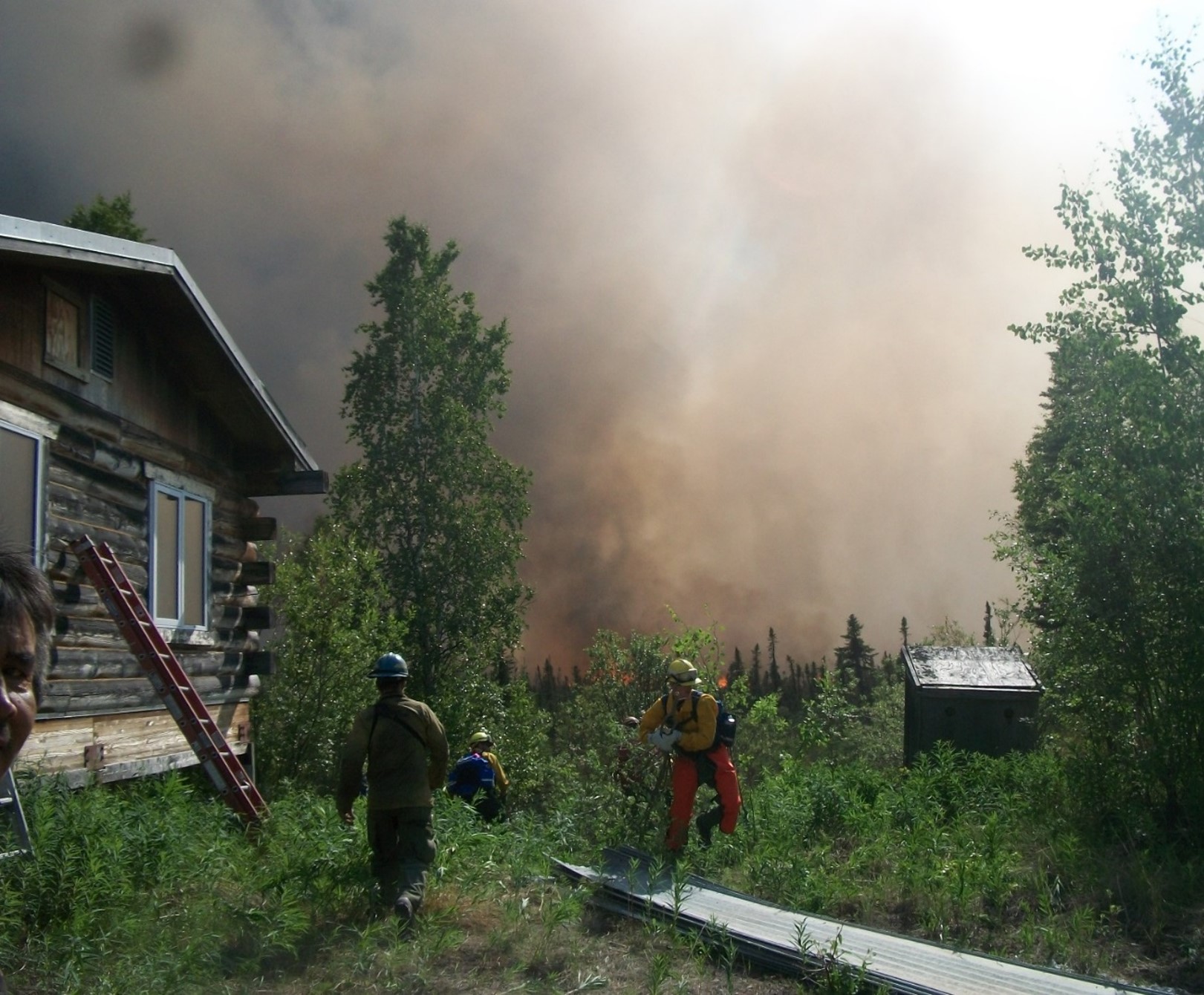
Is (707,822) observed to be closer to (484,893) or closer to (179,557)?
(484,893)

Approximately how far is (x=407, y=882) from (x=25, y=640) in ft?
17.8

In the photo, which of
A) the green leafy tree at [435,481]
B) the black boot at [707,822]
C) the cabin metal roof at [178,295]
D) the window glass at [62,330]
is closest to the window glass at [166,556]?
the cabin metal roof at [178,295]

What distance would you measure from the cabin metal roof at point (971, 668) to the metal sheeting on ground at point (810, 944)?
32.8 feet

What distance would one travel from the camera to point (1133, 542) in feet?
36.2

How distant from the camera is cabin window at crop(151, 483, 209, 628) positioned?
10.9m

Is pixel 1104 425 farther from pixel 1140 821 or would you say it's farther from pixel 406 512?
pixel 406 512

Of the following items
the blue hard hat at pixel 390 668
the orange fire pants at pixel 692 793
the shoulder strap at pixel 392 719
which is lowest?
the orange fire pants at pixel 692 793

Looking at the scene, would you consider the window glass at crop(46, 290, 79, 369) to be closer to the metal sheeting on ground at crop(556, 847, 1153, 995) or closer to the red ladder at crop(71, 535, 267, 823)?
the red ladder at crop(71, 535, 267, 823)

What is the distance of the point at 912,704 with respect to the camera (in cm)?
1747

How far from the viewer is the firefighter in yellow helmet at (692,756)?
31.1ft

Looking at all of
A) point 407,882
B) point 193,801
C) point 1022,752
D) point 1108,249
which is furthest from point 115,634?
point 1022,752

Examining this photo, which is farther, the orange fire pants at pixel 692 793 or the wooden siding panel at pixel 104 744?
the orange fire pants at pixel 692 793

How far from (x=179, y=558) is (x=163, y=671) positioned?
2.59m

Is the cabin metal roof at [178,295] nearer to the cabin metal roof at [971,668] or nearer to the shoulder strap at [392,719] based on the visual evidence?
the shoulder strap at [392,719]
